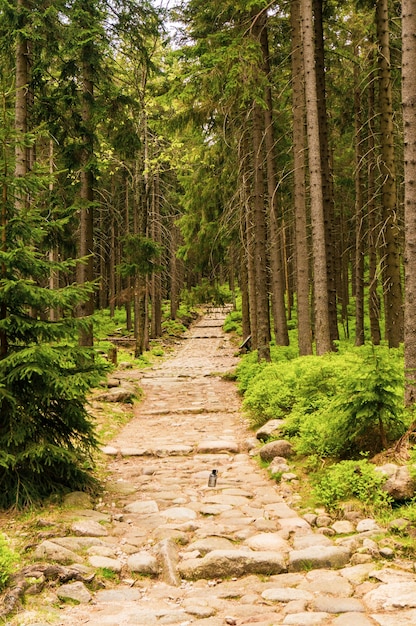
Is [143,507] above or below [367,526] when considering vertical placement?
below

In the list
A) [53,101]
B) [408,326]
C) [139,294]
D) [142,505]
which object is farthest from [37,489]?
[139,294]

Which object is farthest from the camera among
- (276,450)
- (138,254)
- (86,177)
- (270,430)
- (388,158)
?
(138,254)

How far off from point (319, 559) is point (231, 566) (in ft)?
2.38

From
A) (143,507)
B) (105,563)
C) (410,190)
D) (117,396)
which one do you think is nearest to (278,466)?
(143,507)

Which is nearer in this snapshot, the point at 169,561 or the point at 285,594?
the point at 285,594

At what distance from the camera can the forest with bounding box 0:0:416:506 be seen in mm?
5855

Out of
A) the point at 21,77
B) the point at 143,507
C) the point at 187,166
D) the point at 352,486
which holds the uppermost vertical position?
the point at 21,77

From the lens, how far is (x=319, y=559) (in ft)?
14.6

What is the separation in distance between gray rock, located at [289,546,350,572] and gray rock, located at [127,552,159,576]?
1136 millimetres

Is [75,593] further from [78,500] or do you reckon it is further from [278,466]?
[278,466]

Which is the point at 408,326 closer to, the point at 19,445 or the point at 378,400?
the point at 378,400

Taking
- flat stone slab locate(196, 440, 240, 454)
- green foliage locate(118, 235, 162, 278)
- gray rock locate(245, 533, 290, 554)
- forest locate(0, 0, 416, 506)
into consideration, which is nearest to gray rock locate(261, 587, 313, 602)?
gray rock locate(245, 533, 290, 554)

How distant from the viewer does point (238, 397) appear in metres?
13.4

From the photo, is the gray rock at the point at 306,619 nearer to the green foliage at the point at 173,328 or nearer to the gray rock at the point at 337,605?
the gray rock at the point at 337,605
